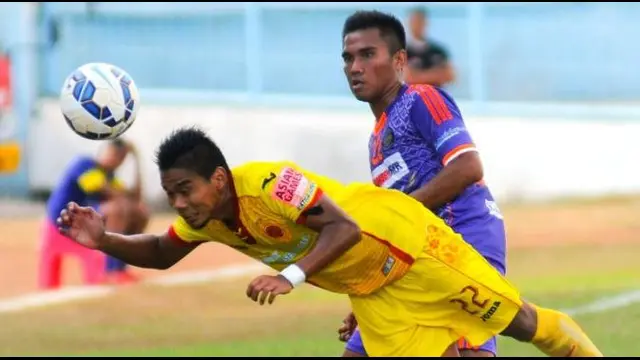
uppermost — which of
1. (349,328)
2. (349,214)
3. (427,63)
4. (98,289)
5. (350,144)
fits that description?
(349,214)

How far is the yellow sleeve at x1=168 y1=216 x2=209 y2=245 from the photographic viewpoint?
739 cm

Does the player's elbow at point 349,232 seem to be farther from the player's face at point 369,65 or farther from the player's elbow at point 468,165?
the player's face at point 369,65

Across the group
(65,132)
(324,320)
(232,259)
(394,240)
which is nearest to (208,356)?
(324,320)

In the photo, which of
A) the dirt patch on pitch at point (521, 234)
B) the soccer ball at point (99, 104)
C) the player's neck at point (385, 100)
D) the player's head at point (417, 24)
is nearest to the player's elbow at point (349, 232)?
the player's neck at point (385, 100)

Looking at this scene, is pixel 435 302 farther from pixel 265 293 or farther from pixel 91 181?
pixel 91 181

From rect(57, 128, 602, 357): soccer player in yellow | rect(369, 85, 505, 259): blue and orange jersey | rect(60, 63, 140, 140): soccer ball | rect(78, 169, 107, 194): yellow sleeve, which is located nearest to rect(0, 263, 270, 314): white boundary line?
rect(78, 169, 107, 194): yellow sleeve

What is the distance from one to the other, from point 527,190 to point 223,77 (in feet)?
16.7

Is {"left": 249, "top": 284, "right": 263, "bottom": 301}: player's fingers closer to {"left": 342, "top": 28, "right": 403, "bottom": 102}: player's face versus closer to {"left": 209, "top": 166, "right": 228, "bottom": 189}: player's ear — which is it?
{"left": 209, "top": 166, "right": 228, "bottom": 189}: player's ear

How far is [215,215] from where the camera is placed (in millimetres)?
6984

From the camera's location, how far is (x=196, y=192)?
691 centimetres

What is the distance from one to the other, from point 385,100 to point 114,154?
8.34 metres

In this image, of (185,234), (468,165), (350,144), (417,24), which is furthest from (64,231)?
(350,144)

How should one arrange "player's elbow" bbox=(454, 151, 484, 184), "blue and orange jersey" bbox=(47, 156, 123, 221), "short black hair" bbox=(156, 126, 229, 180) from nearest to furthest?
"short black hair" bbox=(156, 126, 229, 180) → "player's elbow" bbox=(454, 151, 484, 184) → "blue and orange jersey" bbox=(47, 156, 123, 221)

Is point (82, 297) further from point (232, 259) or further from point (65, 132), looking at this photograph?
point (65, 132)
